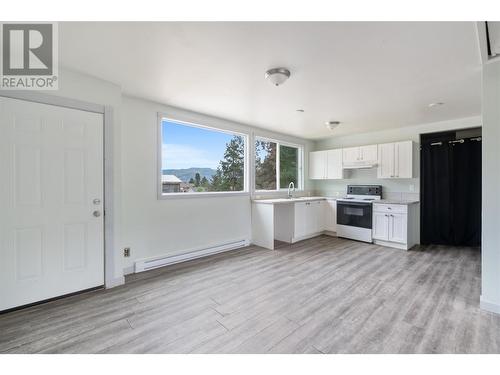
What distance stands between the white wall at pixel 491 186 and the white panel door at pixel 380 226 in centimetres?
223

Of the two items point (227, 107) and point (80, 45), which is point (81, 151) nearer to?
point (80, 45)

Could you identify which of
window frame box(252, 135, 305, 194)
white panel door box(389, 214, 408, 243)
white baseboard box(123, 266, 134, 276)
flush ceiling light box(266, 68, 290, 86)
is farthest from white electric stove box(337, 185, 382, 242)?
white baseboard box(123, 266, 134, 276)

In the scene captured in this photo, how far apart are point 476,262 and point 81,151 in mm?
5594

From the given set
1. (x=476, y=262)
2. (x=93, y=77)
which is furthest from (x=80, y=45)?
(x=476, y=262)

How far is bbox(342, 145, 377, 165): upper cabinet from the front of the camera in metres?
4.92

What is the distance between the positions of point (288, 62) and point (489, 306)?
294 cm

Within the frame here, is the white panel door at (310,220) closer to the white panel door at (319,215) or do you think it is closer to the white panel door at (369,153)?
the white panel door at (319,215)

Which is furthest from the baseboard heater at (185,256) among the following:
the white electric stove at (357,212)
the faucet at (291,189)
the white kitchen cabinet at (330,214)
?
the white electric stove at (357,212)

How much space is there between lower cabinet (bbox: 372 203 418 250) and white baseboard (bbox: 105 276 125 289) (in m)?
4.36

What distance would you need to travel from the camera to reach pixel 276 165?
5414 mm

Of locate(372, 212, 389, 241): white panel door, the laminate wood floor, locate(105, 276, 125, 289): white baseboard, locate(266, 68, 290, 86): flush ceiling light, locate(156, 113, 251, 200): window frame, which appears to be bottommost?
the laminate wood floor

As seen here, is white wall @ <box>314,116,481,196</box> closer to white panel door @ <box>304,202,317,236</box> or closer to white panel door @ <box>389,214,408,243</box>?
white panel door @ <box>389,214,408,243</box>
